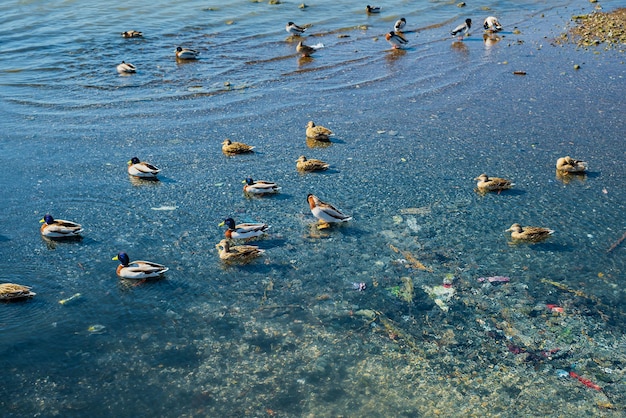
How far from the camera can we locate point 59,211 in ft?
40.1

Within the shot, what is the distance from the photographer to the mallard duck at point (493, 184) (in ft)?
41.1

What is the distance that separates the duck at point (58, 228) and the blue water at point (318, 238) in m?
0.19

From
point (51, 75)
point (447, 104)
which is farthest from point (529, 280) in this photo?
point (51, 75)

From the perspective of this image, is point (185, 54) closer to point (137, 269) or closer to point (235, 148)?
point (235, 148)

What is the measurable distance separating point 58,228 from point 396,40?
1530 centimetres

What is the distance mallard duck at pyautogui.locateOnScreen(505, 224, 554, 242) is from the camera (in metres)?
10.9

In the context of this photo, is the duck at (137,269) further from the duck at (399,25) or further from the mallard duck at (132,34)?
the duck at (399,25)

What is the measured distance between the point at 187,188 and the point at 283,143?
3081 mm

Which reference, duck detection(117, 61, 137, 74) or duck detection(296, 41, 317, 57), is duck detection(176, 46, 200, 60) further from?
duck detection(296, 41, 317, 57)

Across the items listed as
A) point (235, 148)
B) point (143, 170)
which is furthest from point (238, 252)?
point (235, 148)

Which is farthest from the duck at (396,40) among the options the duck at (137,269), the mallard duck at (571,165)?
the duck at (137,269)

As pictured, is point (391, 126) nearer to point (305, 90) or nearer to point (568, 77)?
point (305, 90)

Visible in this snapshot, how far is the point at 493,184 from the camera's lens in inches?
493

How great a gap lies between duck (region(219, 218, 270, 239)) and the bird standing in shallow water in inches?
39.5
